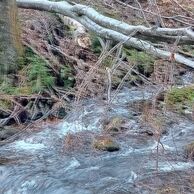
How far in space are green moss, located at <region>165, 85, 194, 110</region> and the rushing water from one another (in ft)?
0.73

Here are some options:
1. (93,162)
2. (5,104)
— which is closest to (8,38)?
(5,104)

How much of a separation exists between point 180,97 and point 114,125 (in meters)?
1.32

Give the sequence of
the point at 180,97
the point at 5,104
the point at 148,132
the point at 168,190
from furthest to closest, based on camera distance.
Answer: the point at 180,97
the point at 5,104
the point at 148,132
the point at 168,190

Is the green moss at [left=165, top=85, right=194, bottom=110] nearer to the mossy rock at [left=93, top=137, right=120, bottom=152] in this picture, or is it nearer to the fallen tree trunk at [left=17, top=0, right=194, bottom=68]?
the mossy rock at [left=93, top=137, right=120, bottom=152]

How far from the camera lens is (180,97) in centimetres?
764

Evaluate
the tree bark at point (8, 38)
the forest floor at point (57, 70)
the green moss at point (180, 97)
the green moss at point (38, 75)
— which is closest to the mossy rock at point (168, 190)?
the forest floor at point (57, 70)

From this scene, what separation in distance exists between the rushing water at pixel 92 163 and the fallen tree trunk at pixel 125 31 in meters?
1.10

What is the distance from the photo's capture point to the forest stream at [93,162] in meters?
5.41

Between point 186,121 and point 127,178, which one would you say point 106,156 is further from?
point 186,121

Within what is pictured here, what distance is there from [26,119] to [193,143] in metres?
2.29

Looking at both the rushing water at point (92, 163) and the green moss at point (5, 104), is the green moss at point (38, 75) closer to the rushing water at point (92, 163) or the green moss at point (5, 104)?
the green moss at point (5, 104)

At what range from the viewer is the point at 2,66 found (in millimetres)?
8086

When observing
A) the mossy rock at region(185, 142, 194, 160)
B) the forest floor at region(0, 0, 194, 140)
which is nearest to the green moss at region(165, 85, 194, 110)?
the forest floor at region(0, 0, 194, 140)

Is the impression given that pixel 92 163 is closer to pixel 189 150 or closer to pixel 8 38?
pixel 189 150
